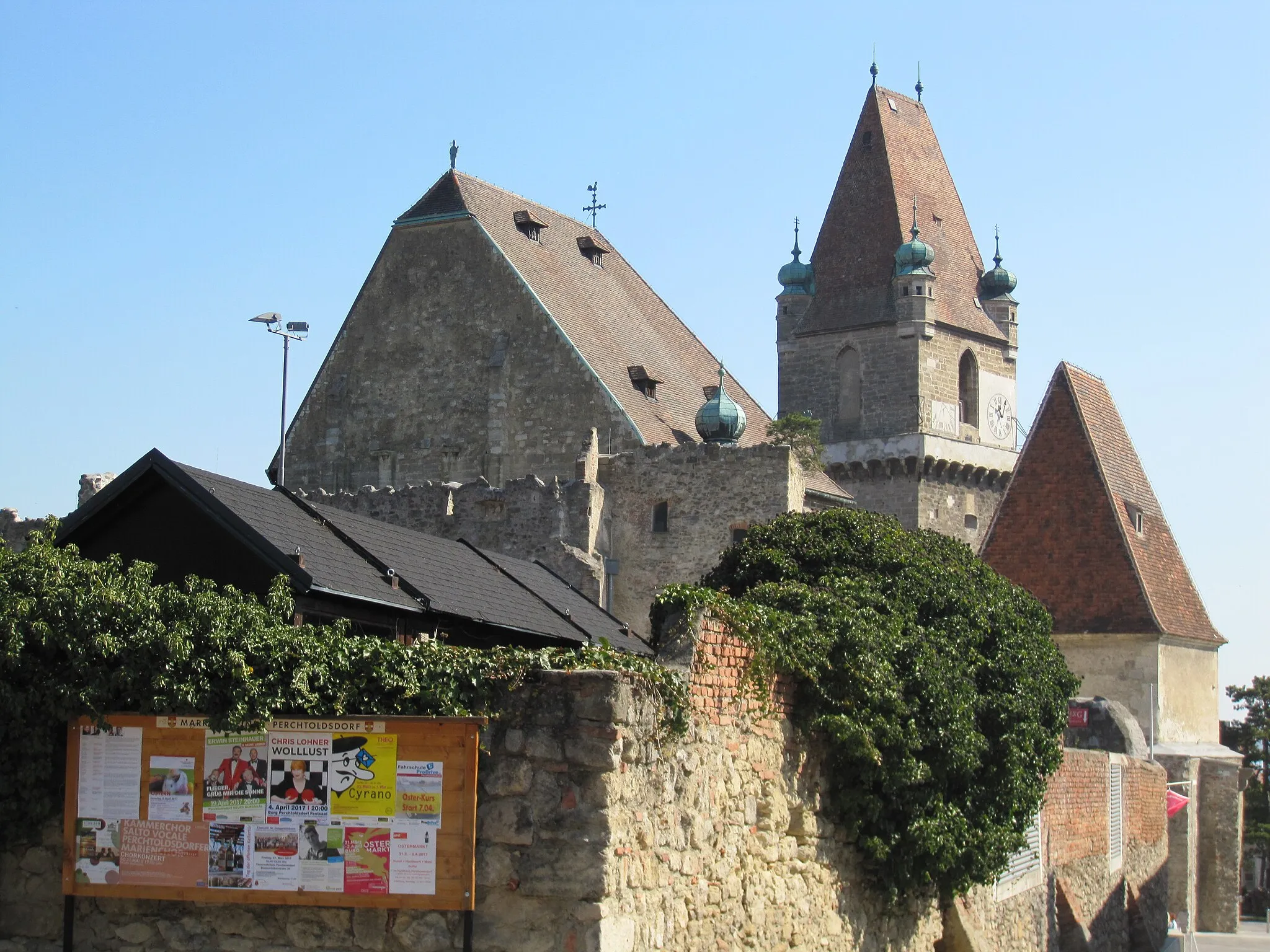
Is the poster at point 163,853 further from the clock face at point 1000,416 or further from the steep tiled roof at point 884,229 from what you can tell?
the clock face at point 1000,416

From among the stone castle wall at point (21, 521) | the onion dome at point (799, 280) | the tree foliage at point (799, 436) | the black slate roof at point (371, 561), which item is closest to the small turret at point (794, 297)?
the onion dome at point (799, 280)

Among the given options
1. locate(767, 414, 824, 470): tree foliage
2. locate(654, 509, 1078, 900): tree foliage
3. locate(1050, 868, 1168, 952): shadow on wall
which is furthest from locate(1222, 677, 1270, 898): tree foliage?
locate(654, 509, 1078, 900): tree foliage

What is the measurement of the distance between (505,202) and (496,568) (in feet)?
76.0

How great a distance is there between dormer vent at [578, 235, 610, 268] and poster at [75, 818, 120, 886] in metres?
31.1

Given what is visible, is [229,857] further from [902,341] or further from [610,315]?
[902,341]

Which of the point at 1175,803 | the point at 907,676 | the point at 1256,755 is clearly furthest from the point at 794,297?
the point at 907,676

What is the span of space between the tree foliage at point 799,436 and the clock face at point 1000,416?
1793 cm

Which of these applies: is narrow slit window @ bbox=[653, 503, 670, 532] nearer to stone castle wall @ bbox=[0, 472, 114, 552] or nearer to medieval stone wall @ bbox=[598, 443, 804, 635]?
medieval stone wall @ bbox=[598, 443, 804, 635]

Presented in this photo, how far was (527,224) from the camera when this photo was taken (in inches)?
1528

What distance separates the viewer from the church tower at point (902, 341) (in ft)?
186

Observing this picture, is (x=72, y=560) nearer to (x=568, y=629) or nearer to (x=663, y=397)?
(x=568, y=629)

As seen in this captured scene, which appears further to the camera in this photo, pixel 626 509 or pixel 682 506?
pixel 626 509

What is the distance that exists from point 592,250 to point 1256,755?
3174 centimetres

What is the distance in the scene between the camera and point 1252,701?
205 feet
